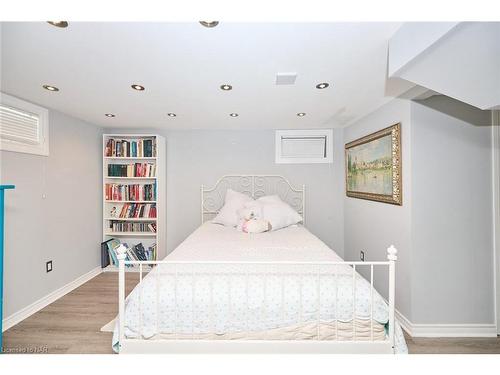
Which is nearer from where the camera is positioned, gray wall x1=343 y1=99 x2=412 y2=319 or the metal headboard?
gray wall x1=343 y1=99 x2=412 y2=319

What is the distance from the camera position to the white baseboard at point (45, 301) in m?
2.32

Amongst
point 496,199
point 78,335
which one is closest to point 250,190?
point 78,335

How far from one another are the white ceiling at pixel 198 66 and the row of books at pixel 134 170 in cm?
91

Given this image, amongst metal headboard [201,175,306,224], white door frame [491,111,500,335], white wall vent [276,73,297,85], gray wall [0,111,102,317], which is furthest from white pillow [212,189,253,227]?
white door frame [491,111,500,335]

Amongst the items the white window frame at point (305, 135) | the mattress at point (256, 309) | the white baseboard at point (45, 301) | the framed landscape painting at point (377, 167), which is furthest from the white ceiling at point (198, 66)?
the white baseboard at point (45, 301)

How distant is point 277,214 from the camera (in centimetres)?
328

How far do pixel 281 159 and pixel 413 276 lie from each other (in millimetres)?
2230

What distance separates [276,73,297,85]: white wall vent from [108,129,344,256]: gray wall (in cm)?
182

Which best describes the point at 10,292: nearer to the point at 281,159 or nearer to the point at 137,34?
the point at 137,34

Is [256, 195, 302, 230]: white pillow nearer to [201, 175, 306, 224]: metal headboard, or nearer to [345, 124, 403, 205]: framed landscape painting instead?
[201, 175, 306, 224]: metal headboard

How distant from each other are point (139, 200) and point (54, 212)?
1.02 meters

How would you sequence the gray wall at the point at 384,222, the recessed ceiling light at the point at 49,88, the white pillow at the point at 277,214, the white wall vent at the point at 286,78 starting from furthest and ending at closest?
the white pillow at the point at 277,214 → the gray wall at the point at 384,222 → the recessed ceiling light at the point at 49,88 → the white wall vent at the point at 286,78

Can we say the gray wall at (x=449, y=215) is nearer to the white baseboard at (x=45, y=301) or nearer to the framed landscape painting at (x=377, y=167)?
the framed landscape painting at (x=377, y=167)

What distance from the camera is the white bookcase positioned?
3684 millimetres
